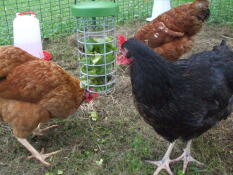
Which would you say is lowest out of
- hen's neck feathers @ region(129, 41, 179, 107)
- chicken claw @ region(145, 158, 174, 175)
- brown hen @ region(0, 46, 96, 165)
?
chicken claw @ region(145, 158, 174, 175)

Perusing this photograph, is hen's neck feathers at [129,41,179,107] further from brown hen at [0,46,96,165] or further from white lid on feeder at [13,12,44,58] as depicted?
white lid on feeder at [13,12,44,58]

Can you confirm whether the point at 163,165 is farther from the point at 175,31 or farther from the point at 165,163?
the point at 175,31

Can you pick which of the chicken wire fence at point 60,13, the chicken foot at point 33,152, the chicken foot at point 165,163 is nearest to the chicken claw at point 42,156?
the chicken foot at point 33,152

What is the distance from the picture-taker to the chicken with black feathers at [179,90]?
5.94 feet

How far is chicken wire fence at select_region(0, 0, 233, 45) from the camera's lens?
5156mm

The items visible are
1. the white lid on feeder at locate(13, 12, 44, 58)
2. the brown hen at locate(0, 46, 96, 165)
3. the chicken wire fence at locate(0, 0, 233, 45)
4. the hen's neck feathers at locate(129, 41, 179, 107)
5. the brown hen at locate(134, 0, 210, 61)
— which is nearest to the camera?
the hen's neck feathers at locate(129, 41, 179, 107)

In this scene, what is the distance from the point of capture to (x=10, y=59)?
90.5 inches

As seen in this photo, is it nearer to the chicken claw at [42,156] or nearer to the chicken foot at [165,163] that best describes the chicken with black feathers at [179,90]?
the chicken foot at [165,163]

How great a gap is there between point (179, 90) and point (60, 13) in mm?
3990

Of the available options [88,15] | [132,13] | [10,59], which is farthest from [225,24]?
[10,59]

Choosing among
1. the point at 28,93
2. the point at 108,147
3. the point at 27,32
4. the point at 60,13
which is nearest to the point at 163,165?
the point at 108,147

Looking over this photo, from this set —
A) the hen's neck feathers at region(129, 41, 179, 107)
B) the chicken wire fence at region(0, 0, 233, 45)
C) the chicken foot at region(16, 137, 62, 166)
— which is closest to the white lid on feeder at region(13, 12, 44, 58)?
the chicken wire fence at region(0, 0, 233, 45)

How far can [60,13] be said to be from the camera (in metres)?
5.24

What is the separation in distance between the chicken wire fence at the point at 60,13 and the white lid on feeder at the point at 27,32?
1190 millimetres
